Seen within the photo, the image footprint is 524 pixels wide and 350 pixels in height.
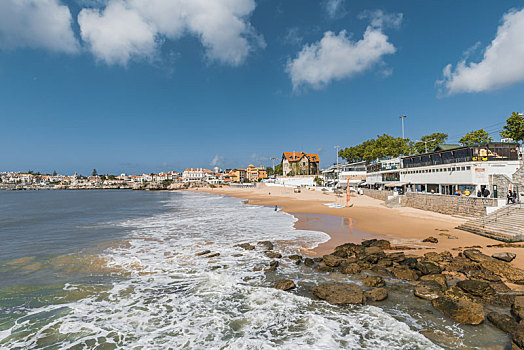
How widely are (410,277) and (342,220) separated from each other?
17414 millimetres

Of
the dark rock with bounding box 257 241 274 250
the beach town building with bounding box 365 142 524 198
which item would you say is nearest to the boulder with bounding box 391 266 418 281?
the dark rock with bounding box 257 241 274 250

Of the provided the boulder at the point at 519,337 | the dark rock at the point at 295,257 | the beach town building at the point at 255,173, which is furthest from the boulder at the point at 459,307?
the beach town building at the point at 255,173

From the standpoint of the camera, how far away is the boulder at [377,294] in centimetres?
1010

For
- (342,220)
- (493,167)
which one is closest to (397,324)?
(342,220)

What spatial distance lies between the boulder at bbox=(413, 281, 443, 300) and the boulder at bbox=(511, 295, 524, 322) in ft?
6.90

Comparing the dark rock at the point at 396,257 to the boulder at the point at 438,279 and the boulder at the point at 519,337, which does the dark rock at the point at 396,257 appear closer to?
the boulder at the point at 438,279

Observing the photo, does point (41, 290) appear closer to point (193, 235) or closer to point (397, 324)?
point (193, 235)

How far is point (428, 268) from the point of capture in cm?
1220

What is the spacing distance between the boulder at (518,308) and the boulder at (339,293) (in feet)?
15.3

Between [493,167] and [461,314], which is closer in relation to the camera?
[461,314]

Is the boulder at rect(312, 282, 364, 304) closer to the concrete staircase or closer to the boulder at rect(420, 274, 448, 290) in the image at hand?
the boulder at rect(420, 274, 448, 290)

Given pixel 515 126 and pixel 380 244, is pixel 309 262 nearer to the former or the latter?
pixel 380 244

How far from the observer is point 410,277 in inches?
468

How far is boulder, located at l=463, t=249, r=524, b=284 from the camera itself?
1112 cm
